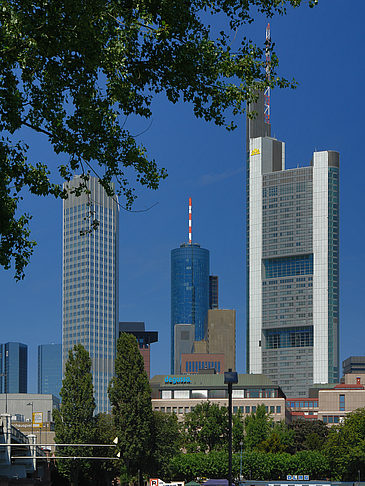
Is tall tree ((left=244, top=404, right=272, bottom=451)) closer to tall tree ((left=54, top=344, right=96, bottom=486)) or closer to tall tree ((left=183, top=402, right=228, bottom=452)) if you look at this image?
tall tree ((left=183, top=402, right=228, bottom=452))

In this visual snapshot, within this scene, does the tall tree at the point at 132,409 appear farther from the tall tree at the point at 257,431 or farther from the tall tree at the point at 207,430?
the tall tree at the point at 257,431

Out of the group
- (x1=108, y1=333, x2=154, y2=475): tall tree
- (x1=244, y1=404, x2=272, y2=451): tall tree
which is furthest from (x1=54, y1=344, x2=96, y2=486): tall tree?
(x1=244, y1=404, x2=272, y2=451): tall tree

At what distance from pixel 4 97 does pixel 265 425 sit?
5862 inches

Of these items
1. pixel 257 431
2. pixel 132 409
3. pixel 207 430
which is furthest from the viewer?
pixel 257 431

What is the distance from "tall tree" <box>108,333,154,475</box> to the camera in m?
118

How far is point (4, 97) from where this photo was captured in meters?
19.8

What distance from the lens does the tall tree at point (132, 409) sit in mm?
117875

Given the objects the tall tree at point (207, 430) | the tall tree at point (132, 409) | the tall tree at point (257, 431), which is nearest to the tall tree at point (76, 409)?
the tall tree at point (132, 409)

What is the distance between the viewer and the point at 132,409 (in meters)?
120

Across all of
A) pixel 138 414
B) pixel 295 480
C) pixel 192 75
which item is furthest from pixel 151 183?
pixel 295 480

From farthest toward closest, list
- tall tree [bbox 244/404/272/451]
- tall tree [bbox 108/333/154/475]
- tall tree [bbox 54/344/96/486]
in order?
tall tree [bbox 244/404/272/451] → tall tree [bbox 108/333/154/475] → tall tree [bbox 54/344/96/486]

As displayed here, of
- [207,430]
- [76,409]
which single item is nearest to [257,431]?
[207,430]

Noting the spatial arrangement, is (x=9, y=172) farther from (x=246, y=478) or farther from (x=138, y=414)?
(x=246, y=478)

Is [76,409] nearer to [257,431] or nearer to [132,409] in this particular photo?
→ [132,409]
